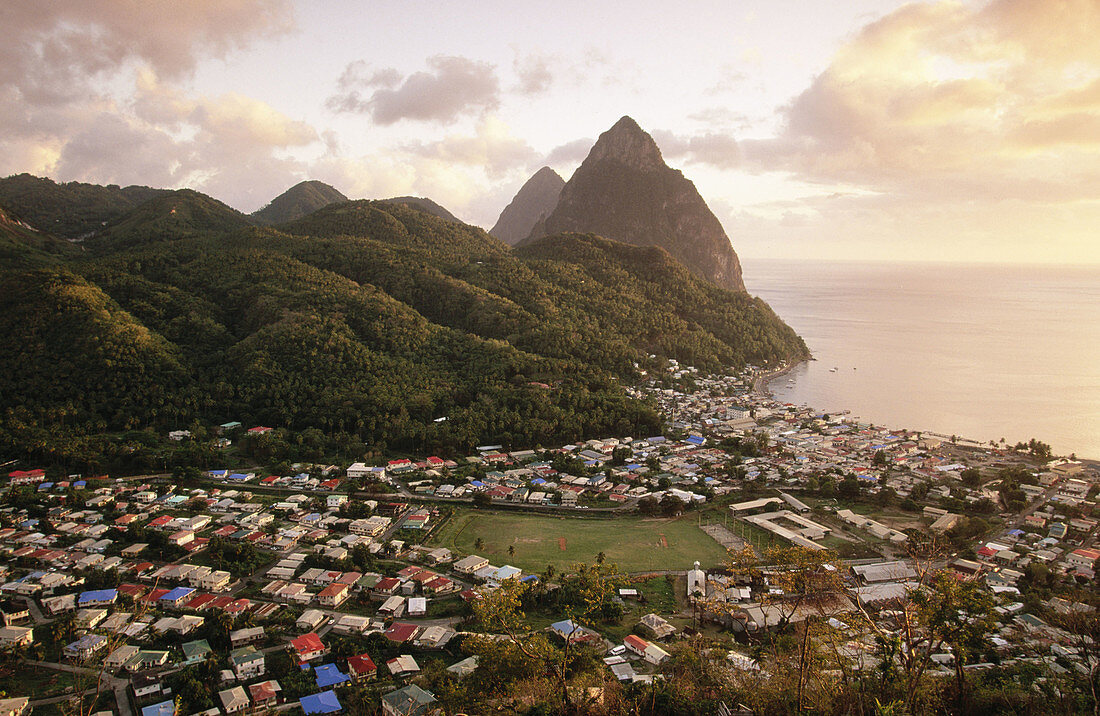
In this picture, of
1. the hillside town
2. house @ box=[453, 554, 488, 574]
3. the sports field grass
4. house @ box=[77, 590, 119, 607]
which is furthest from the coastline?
house @ box=[77, 590, 119, 607]

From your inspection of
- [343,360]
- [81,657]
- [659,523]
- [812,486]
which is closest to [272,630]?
[81,657]

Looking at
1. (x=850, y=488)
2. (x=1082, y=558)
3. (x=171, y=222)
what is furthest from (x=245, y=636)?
(x=171, y=222)

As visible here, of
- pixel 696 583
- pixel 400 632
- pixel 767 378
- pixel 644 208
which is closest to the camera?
pixel 400 632

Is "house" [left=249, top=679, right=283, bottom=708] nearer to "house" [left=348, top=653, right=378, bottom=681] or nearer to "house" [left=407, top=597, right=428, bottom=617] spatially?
"house" [left=348, top=653, right=378, bottom=681]

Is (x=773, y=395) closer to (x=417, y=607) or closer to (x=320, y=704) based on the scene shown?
(x=417, y=607)

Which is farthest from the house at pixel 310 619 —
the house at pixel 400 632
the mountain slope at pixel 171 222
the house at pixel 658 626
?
the mountain slope at pixel 171 222

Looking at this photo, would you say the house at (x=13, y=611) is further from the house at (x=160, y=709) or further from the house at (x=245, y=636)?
the house at (x=160, y=709)
